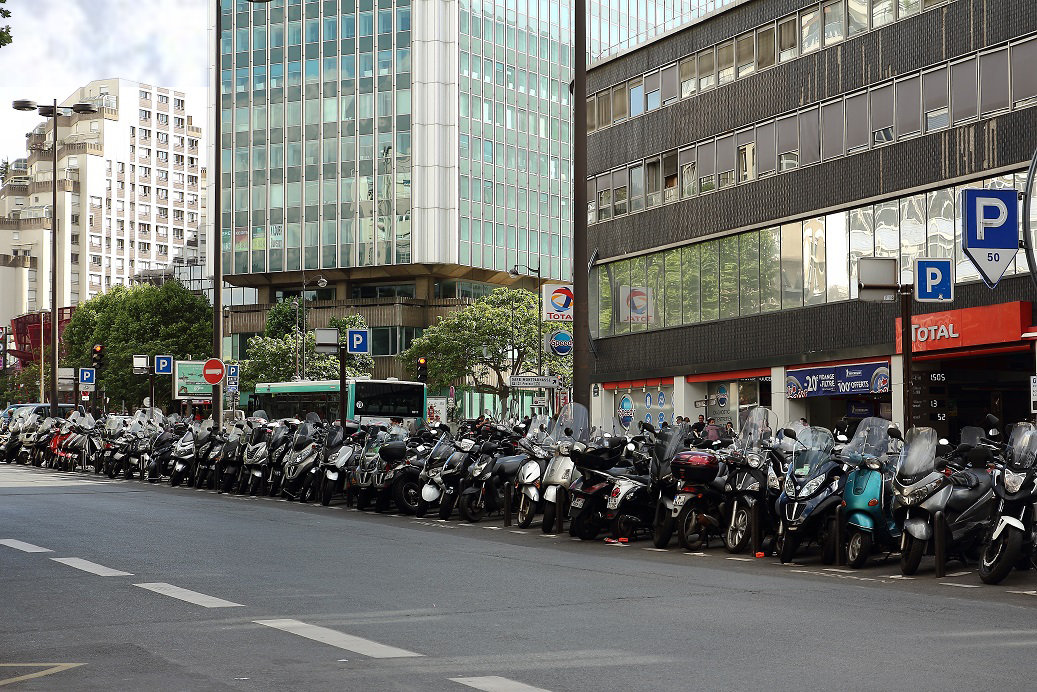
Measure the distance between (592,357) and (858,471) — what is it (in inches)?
1289

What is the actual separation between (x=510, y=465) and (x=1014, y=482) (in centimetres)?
849

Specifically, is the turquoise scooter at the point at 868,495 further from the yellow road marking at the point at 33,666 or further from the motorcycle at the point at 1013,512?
the yellow road marking at the point at 33,666

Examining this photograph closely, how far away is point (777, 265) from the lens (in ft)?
125

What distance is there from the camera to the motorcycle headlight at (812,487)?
14.3 m

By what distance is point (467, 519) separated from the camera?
2028 centimetres

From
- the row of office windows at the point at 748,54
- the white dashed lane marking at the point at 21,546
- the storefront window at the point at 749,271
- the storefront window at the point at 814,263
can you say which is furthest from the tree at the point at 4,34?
the storefront window at the point at 749,271

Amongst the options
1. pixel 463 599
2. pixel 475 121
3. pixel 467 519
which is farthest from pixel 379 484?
pixel 475 121

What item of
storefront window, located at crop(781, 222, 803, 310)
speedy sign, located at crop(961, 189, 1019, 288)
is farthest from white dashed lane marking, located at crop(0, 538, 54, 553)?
storefront window, located at crop(781, 222, 803, 310)

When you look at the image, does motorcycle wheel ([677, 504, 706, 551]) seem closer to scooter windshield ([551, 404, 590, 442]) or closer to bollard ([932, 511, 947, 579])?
scooter windshield ([551, 404, 590, 442])

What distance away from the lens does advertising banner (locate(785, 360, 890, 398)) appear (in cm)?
3494

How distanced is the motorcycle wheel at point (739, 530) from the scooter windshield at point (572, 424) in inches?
117

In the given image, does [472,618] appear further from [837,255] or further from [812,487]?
[837,255]

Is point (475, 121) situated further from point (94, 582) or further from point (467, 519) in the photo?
point (94, 582)

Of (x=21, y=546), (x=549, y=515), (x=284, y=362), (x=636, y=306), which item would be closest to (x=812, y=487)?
(x=549, y=515)
